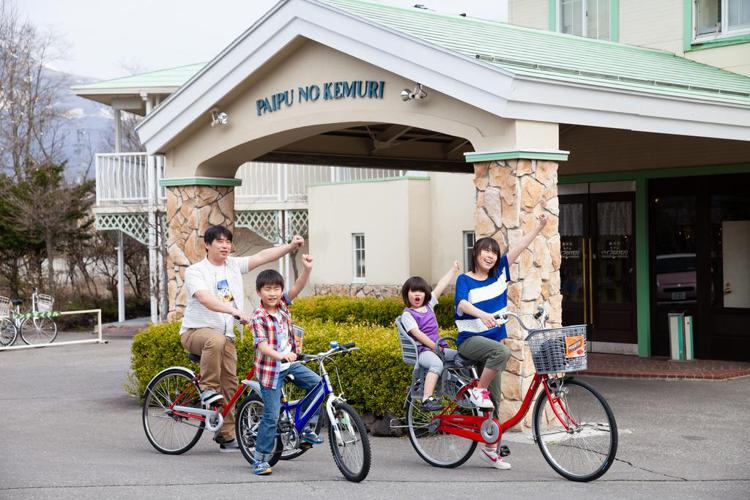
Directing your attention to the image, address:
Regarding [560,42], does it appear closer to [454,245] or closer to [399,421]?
[399,421]

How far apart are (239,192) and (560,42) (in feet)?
42.1

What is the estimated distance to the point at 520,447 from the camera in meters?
9.79

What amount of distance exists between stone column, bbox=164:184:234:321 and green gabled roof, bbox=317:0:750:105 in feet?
10.0

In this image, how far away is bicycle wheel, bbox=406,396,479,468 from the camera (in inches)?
352

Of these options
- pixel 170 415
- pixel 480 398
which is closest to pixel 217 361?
pixel 170 415

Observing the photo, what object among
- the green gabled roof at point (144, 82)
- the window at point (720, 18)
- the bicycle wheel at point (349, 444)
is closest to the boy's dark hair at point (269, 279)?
the bicycle wheel at point (349, 444)

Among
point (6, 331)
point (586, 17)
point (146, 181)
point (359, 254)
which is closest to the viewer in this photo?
point (586, 17)

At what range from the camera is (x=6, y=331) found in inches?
871

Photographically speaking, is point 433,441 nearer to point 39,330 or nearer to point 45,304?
point 39,330

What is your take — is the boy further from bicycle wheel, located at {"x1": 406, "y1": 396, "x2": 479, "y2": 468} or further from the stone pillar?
the stone pillar

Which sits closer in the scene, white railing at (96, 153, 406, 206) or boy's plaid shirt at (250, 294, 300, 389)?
boy's plaid shirt at (250, 294, 300, 389)

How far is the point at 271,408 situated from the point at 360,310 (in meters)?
8.46

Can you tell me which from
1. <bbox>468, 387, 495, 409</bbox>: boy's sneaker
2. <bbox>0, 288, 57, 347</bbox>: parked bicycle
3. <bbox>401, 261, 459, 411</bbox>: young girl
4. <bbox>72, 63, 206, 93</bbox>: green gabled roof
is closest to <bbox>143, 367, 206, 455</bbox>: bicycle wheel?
<bbox>401, 261, 459, 411</bbox>: young girl

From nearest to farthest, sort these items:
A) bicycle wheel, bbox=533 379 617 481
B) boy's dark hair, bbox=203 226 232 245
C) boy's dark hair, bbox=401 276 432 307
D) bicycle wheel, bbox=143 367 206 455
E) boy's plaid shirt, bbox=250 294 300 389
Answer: bicycle wheel, bbox=533 379 617 481, boy's plaid shirt, bbox=250 294 300 389, boy's dark hair, bbox=401 276 432 307, boy's dark hair, bbox=203 226 232 245, bicycle wheel, bbox=143 367 206 455
